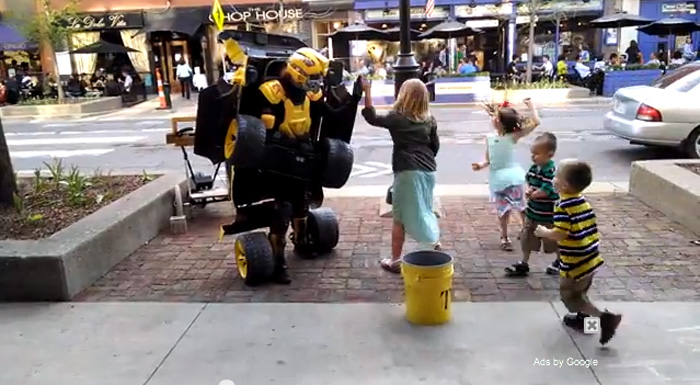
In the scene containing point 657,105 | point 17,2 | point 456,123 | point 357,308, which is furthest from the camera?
point 456,123

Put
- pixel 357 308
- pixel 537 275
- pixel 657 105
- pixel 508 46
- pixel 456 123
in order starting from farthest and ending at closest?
pixel 508 46 < pixel 456 123 < pixel 657 105 < pixel 537 275 < pixel 357 308

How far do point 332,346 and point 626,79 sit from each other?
19344 mm

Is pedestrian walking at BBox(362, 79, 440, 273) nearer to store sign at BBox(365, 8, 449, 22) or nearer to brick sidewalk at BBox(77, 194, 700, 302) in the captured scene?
brick sidewalk at BBox(77, 194, 700, 302)

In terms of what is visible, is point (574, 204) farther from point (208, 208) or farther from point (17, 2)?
point (17, 2)

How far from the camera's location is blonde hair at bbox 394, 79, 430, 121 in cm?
480

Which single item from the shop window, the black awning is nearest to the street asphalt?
the black awning

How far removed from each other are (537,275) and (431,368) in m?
1.78

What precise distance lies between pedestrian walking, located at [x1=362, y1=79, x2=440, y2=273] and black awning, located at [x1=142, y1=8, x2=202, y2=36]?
79.1ft

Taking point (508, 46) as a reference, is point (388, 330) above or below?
below

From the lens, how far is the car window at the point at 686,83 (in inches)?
383

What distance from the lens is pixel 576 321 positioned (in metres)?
4.01

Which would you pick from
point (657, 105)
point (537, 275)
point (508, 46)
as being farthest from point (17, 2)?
point (508, 46)

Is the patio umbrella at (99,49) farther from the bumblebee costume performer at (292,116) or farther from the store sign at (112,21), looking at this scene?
the bumblebee costume performer at (292,116)

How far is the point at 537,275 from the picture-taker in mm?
4977
